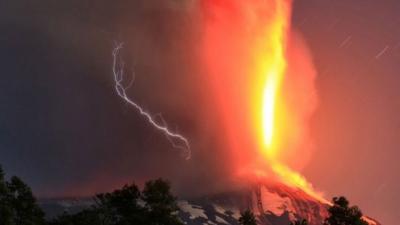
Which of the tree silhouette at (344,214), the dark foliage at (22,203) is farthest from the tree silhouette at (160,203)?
the tree silhouette at (344,214)

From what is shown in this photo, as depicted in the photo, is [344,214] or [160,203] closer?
[160,203]

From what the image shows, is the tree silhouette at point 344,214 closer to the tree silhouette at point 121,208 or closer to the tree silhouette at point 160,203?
the tree silhouette at point 160,203

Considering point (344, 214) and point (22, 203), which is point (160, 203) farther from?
point (344, 214)

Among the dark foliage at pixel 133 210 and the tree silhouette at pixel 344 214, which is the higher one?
the tree silhouette at pixel 344 214

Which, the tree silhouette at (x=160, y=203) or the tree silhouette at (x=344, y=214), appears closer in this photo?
the tree silhouette at (x=160, y=203)

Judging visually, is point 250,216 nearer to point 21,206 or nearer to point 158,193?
point 158,193

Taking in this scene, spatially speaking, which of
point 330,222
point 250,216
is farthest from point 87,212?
point 330,222

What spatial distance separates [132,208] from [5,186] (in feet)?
46.6

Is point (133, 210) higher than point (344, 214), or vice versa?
point (344, 214)

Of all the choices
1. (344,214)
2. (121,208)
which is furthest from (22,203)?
(344,214)

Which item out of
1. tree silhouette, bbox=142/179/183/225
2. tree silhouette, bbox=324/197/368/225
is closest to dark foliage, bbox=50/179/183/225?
tree silhouette, bbox=142/179/183/225

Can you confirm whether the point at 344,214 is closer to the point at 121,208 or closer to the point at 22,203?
the point at 121,208

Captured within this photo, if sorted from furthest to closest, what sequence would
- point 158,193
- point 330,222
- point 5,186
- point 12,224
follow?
1. point 330,222
2. point 158,193
3. point 5,186
4. point 12,224

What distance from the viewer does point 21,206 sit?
2368 inches
